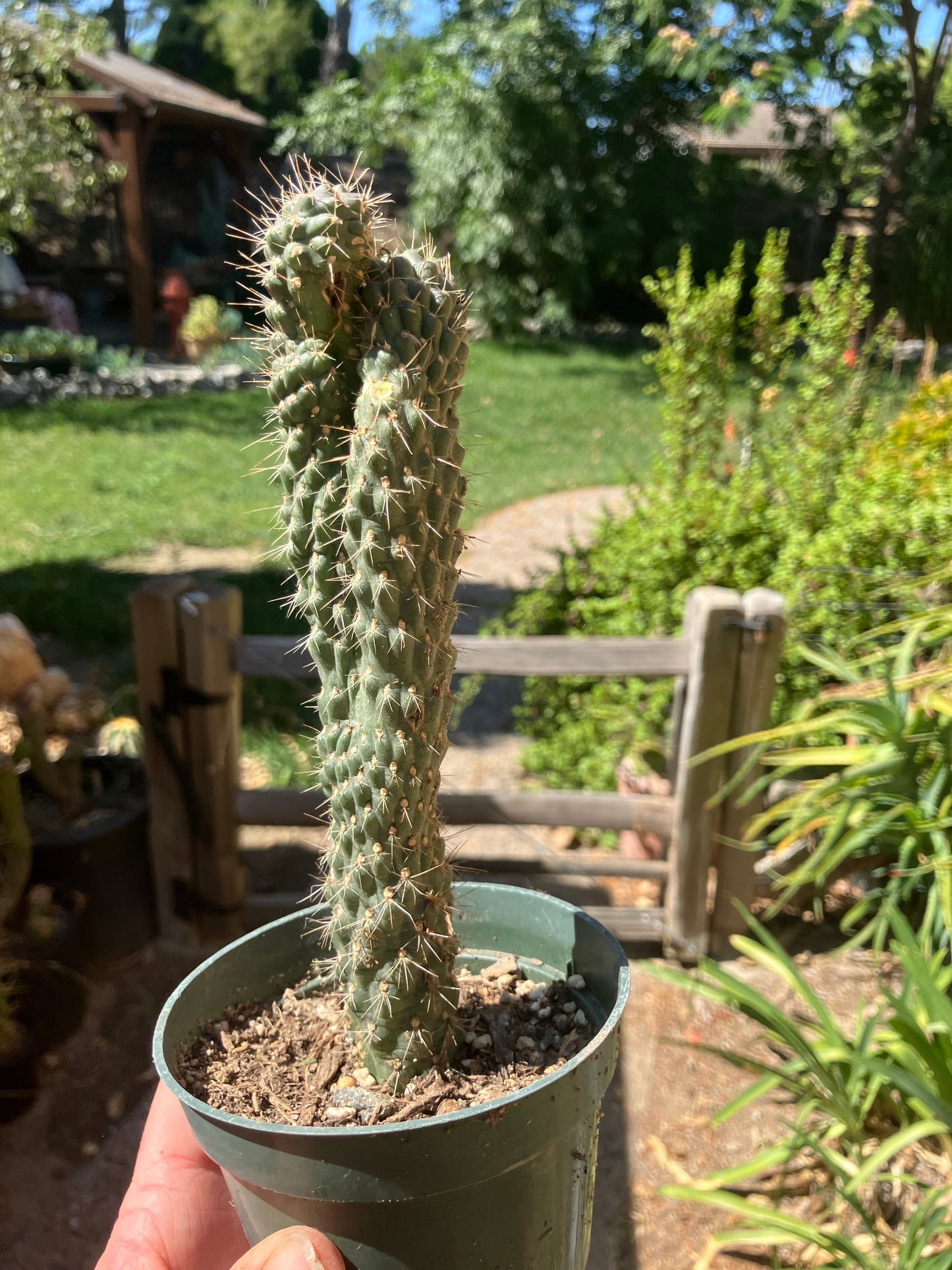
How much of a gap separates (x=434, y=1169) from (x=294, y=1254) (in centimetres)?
15

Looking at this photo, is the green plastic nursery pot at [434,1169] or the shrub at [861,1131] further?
the shrub at [861,1131]

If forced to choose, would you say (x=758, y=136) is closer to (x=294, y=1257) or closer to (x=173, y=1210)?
(x=173, y=1210)

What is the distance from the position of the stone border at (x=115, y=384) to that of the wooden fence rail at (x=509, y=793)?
7.39 metres

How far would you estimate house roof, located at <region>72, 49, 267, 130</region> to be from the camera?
12.1m

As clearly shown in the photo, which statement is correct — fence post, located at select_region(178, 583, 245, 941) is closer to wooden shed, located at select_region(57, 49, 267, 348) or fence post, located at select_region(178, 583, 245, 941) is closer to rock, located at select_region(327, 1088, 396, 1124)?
rock, located at select_region(327, 1088, 396, 1124)

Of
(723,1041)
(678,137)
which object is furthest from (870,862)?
(678,137)

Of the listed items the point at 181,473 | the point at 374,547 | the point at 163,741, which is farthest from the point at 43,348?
the point at 374,547

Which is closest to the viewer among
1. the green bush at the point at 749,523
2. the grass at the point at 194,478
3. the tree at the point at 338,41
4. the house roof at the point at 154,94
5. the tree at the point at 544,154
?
the green bush at the point at 749,523

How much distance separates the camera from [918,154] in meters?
13.1

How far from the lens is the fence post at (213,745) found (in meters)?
2.91

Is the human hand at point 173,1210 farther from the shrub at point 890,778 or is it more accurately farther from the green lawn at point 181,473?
the green lawn at point 181,473

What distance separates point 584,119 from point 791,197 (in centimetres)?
392

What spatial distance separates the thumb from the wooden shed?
12.7 m

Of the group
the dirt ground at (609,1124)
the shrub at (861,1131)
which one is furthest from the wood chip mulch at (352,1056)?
the dirt ground at (609,1124)
